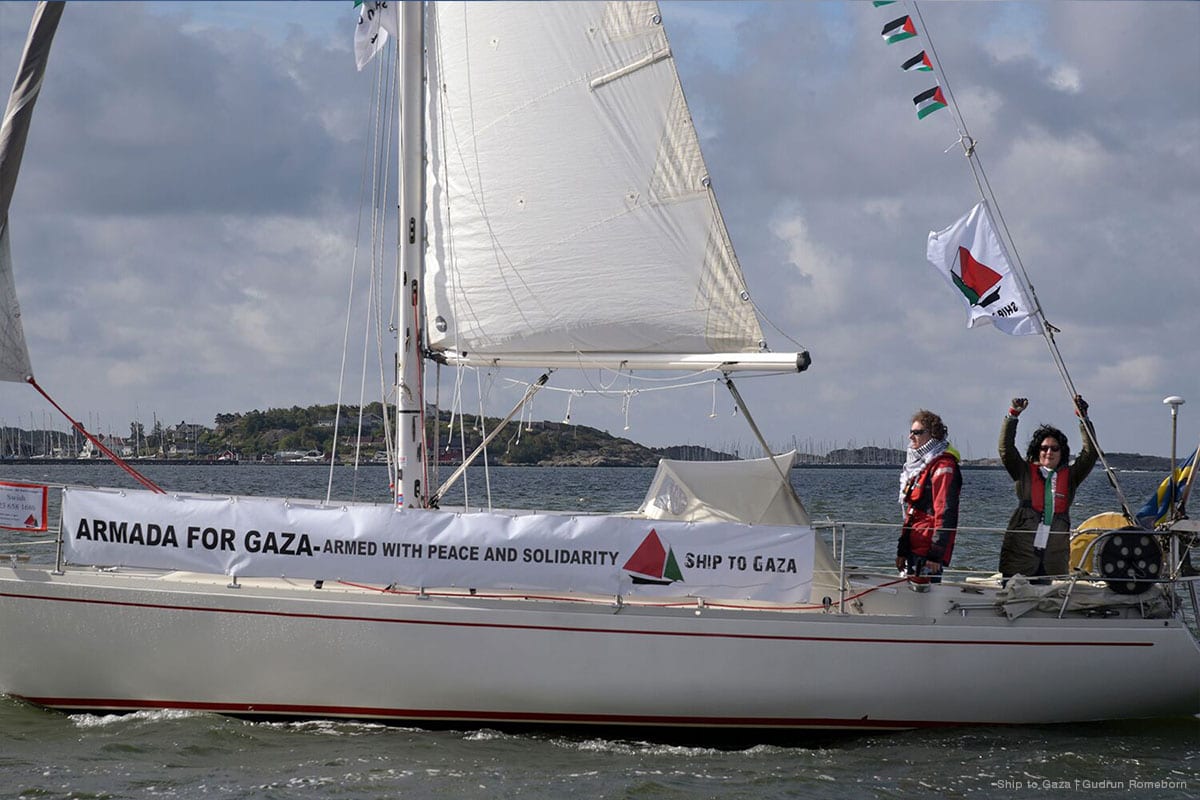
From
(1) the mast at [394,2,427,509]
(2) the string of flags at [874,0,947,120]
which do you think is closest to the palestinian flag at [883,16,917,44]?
(2) the string of flags at [874,0,947,120]

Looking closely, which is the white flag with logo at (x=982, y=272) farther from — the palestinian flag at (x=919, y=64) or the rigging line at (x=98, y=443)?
the rigging line at (x=98, y=443)

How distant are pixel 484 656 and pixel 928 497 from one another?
3.82 metres

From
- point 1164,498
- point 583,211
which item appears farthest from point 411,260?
point 1164,498

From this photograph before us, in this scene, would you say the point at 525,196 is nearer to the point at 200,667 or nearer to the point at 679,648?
the point at 679,648

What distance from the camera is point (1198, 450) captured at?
9859 mm

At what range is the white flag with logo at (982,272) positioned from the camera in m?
9.95

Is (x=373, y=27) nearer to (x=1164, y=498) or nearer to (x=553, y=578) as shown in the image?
(x=553, y=578)

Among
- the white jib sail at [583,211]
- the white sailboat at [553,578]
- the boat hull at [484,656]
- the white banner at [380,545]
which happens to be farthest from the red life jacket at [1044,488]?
the white banner at [380,545]

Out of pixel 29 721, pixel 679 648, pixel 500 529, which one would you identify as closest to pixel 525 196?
pixel 500 529

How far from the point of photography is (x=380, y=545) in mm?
9070

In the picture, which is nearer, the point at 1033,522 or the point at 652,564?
the point at 652,564

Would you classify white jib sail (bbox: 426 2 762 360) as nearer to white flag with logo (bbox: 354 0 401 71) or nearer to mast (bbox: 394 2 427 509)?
mast (bbox: 394 2 427 509)

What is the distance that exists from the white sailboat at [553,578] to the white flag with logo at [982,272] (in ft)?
6.00

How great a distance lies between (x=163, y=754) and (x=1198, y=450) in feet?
28.1
